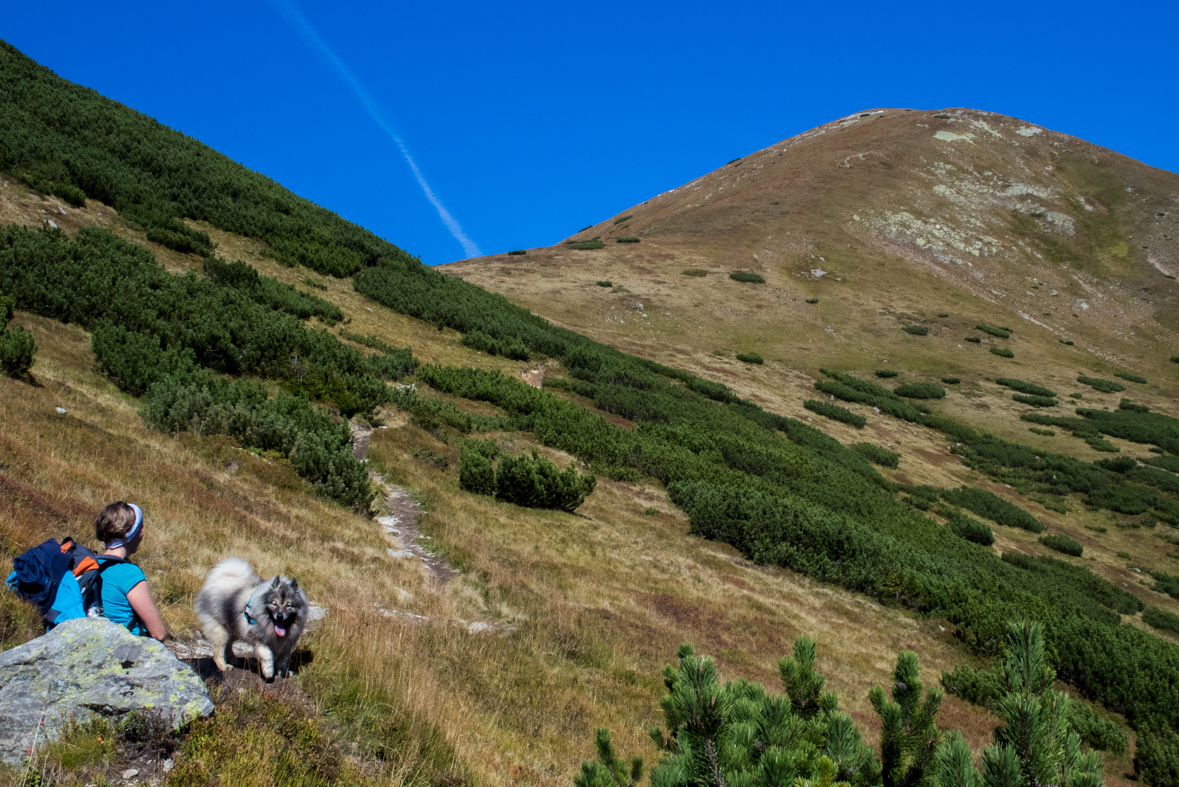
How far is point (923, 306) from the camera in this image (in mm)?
56594

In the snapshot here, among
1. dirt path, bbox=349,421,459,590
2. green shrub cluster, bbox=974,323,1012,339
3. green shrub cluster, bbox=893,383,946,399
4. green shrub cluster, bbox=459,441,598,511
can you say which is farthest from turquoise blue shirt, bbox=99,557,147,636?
green shrub cluster, bbox=974,323,1012,339

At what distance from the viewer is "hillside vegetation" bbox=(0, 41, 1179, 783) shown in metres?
6.08

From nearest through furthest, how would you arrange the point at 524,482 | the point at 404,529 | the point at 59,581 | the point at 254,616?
the point at 59,581 → the point at 254,616 → the point at 404,529 → the point at 524,482

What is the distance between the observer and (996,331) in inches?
2074

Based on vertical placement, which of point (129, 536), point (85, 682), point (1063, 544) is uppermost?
point (1063, 544)

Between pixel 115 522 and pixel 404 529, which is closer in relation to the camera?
pixel 115 522

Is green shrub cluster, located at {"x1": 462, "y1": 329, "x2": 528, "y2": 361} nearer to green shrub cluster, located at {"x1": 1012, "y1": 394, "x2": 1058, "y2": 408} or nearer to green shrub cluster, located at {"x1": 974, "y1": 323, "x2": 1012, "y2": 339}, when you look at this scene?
green shrub cluster, located at {"x1": 1012, "y1": 394, "x2": 1058, "y2": 408}

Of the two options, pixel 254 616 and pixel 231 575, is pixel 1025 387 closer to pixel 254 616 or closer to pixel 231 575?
pixel 231 575

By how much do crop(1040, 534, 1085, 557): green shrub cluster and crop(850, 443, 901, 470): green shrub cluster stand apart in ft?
22.8

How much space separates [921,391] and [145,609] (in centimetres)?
4590

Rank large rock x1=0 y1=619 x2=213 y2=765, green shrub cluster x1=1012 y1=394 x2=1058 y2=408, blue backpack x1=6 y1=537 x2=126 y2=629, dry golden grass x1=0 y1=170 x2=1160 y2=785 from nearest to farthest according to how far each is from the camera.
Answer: large rock x1=0 y1=619 x2=213 y2=765
blue backpack x1=6 y1=537 x2=126 y2=629
dry golden grass x1=0 y1=170 x2=1160 y2=785
green shrub cluster x1=1012 y1=394 x2=1058 y2=408

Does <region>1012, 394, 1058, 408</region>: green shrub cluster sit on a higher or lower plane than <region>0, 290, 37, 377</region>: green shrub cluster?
higher

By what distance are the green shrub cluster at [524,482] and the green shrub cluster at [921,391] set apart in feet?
114

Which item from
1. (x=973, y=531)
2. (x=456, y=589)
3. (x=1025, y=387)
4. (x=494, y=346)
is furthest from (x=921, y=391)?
(x=456, y=589)
